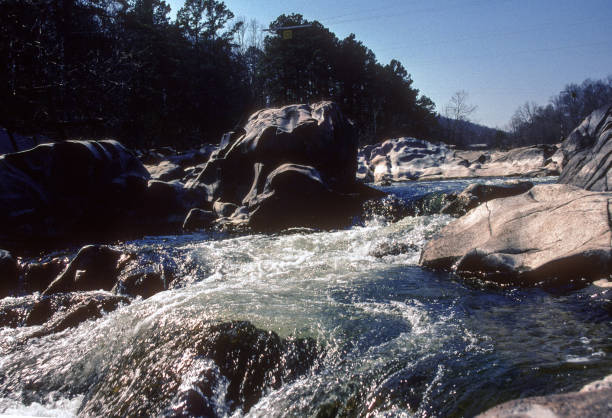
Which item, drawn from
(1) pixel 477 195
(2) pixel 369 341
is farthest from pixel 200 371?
(1) pixel 477 195

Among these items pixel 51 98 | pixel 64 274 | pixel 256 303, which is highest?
pixel 51 98

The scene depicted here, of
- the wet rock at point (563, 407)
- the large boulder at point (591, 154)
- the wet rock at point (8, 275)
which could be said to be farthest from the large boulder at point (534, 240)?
the wet rock at point (8, 275)

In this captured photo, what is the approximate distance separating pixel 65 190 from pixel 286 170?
545 cm

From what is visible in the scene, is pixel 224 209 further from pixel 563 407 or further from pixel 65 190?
pixel 563 407

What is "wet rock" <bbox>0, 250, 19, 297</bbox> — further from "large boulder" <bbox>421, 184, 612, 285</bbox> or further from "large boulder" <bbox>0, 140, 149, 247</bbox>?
"large boulder" <bbox>421, 184, 612, 285</bbox>

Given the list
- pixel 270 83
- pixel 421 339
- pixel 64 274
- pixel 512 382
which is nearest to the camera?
pixel 512 382

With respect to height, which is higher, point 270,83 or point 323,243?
point 270,83

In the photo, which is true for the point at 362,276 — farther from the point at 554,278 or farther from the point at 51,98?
the point at 51,98

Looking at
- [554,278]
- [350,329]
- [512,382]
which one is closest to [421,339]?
[350,329]

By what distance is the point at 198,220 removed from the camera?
9461 millimetres

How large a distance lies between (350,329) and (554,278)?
7.11 feet

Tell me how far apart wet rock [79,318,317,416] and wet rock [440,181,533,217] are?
6219 millimetres

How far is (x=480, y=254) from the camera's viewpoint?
414 cm

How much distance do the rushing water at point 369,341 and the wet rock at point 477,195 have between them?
375 cm
